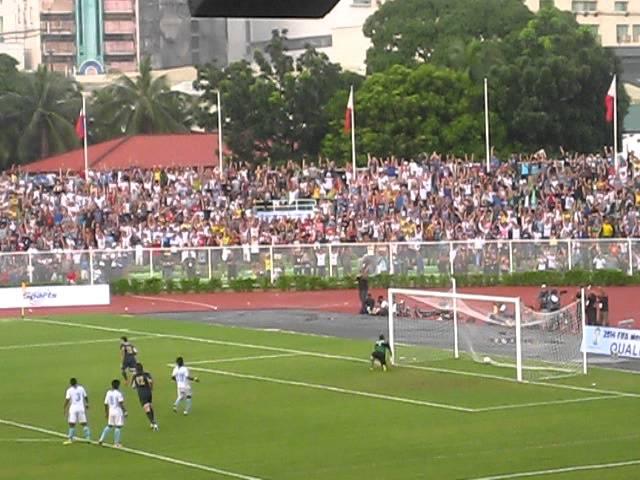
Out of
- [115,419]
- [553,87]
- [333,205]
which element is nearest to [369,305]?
[333,205]

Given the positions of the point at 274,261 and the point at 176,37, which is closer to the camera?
the point at 274,261

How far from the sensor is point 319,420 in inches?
1212

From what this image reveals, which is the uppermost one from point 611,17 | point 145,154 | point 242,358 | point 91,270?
point 611,17

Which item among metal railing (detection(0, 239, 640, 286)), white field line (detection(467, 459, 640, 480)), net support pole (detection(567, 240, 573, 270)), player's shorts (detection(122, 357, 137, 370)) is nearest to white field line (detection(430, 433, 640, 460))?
white field line (detection(467, 459, 640, 480))

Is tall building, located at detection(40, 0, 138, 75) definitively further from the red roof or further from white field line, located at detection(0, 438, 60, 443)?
white field line, located at detection(0, 438, 60, 443)

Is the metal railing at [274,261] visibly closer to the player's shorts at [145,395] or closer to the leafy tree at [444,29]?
the player's shorts at [145,395]

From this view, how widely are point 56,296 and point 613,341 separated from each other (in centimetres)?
2548

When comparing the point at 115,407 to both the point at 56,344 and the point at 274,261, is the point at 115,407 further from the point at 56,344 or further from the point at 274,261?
the point at 274,261

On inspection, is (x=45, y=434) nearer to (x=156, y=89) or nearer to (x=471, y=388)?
(x=471, y=388)

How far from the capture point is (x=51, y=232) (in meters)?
61.3

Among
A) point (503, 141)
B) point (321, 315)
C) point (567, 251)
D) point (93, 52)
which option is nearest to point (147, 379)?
point (321, 315)

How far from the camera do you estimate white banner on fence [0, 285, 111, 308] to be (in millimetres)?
57000

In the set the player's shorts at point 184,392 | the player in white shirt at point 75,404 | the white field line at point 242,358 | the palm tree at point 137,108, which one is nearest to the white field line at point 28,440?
the player in white shirt at point 75,404

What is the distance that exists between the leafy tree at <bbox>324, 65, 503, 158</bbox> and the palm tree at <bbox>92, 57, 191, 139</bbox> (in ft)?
83.4
